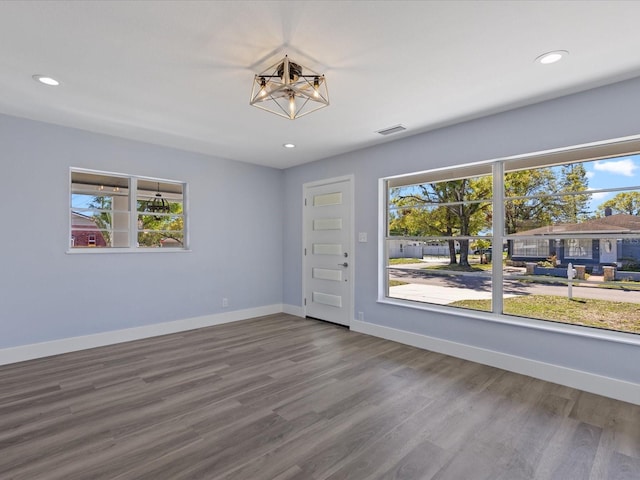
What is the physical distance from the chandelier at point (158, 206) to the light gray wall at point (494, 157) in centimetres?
232

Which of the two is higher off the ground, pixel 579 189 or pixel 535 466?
pixel 579 189

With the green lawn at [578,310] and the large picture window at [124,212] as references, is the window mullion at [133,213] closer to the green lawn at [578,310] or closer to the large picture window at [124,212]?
the large picture window at [124,212]

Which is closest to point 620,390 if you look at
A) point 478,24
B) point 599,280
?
point 599,280

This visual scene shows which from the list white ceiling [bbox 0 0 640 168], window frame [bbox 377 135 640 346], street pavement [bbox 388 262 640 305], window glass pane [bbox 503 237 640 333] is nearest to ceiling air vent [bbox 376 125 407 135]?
white ceiling [bbox 0 0 640 168]

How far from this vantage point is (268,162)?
5.51 m

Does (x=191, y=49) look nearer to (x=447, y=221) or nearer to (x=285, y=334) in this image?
(x=447, y=221)

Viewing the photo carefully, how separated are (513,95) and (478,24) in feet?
4.09

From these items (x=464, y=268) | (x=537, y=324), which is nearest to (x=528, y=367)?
(x=537, y=324)

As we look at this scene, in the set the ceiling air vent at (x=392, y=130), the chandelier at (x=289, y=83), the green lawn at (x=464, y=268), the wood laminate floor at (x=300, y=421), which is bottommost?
the wood laminate floor at (x=300, y=421)

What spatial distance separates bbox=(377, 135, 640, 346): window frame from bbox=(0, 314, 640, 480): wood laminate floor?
54 cm

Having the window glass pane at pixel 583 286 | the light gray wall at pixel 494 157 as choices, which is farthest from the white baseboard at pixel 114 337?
the window glass pane at pixel 583 286

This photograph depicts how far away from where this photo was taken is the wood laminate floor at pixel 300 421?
1896 millimetres

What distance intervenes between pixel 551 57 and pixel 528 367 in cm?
271

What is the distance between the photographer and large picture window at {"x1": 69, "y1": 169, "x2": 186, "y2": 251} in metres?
4.01
